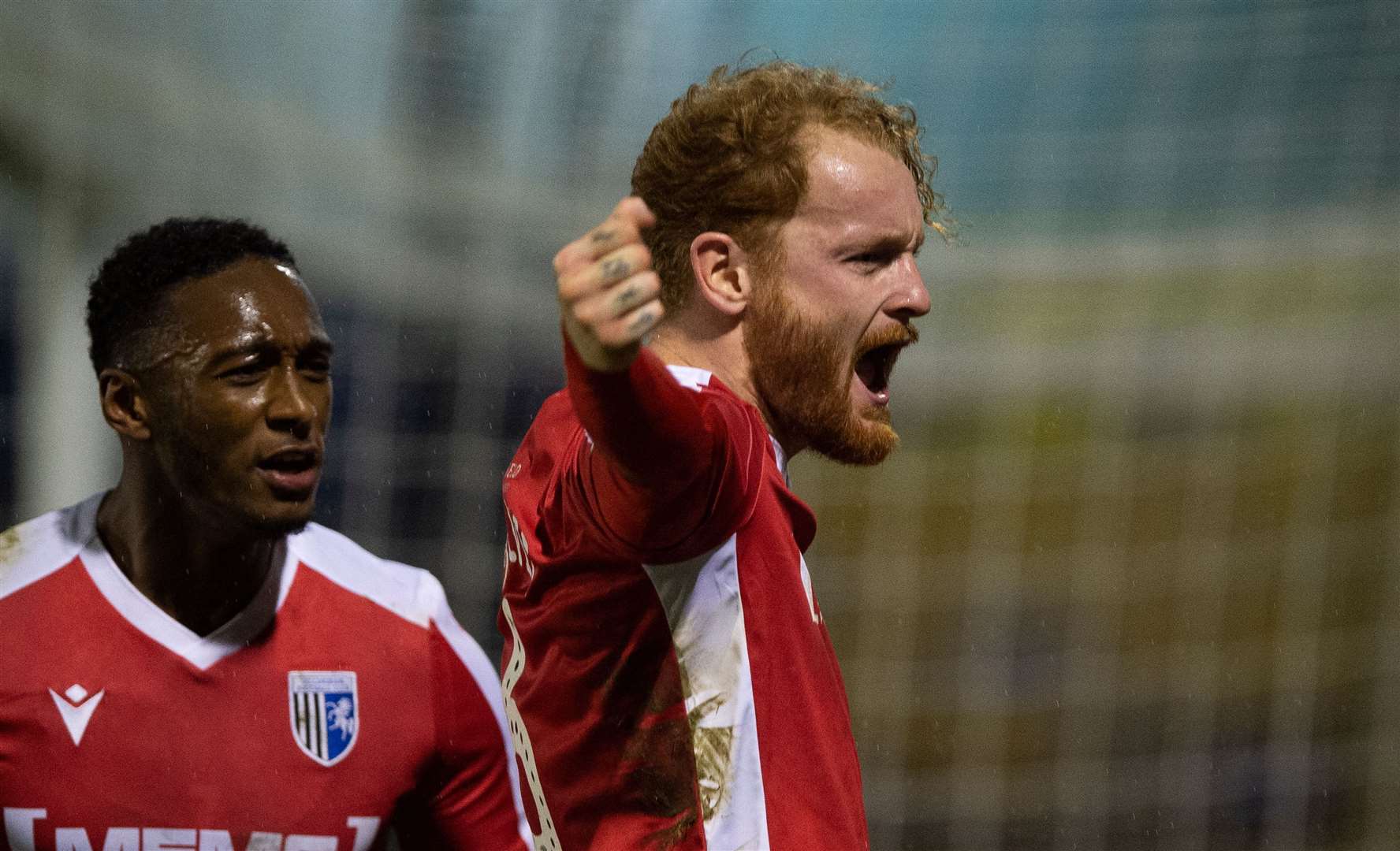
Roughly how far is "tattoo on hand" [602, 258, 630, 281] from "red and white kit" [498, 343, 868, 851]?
0.22 m

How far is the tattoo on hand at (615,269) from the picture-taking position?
129 cm

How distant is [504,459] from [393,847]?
8.03ft

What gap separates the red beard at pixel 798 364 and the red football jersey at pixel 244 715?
1.15 metres

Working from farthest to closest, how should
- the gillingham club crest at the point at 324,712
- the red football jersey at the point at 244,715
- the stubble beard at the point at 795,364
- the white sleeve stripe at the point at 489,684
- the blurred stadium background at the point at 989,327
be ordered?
the blurred stadium background at the point at 989,327
the white sleeve stripe at the point at 489,684
the gillingham club crest at the point at 324,712
the red football jersey at the point at 244,715
the stubble beard at the point at 795,364

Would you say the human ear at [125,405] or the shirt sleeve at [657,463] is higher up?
the shirt sleeve at [657,463]

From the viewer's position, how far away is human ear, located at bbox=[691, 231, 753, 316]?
186 cm

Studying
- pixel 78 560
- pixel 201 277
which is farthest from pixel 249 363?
pixel 78 560

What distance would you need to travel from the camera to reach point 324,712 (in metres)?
2.70

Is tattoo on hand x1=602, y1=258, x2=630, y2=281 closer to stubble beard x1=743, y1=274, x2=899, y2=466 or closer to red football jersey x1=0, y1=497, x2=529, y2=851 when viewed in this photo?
stubble beard x1=743, y1=274, x2=899, y2=466

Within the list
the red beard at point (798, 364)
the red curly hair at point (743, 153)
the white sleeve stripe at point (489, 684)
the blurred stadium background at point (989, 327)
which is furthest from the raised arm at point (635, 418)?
the blurred stadium background at point (989, 327)

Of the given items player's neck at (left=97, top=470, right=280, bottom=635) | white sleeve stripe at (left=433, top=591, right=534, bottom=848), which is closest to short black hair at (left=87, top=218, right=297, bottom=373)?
player's neck at (left=97, top=470, right=280, bottom=635)

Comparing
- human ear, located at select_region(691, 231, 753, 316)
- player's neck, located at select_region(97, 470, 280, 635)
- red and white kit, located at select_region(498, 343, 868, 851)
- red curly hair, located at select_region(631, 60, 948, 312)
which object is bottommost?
player's neck, located at select_region(97, 470, 280, 635)

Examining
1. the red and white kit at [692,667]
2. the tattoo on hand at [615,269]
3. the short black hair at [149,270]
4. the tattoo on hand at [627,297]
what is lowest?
the red and white kit at [692,667]

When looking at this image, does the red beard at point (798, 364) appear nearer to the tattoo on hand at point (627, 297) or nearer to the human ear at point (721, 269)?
the human ear at point (721, 269)
